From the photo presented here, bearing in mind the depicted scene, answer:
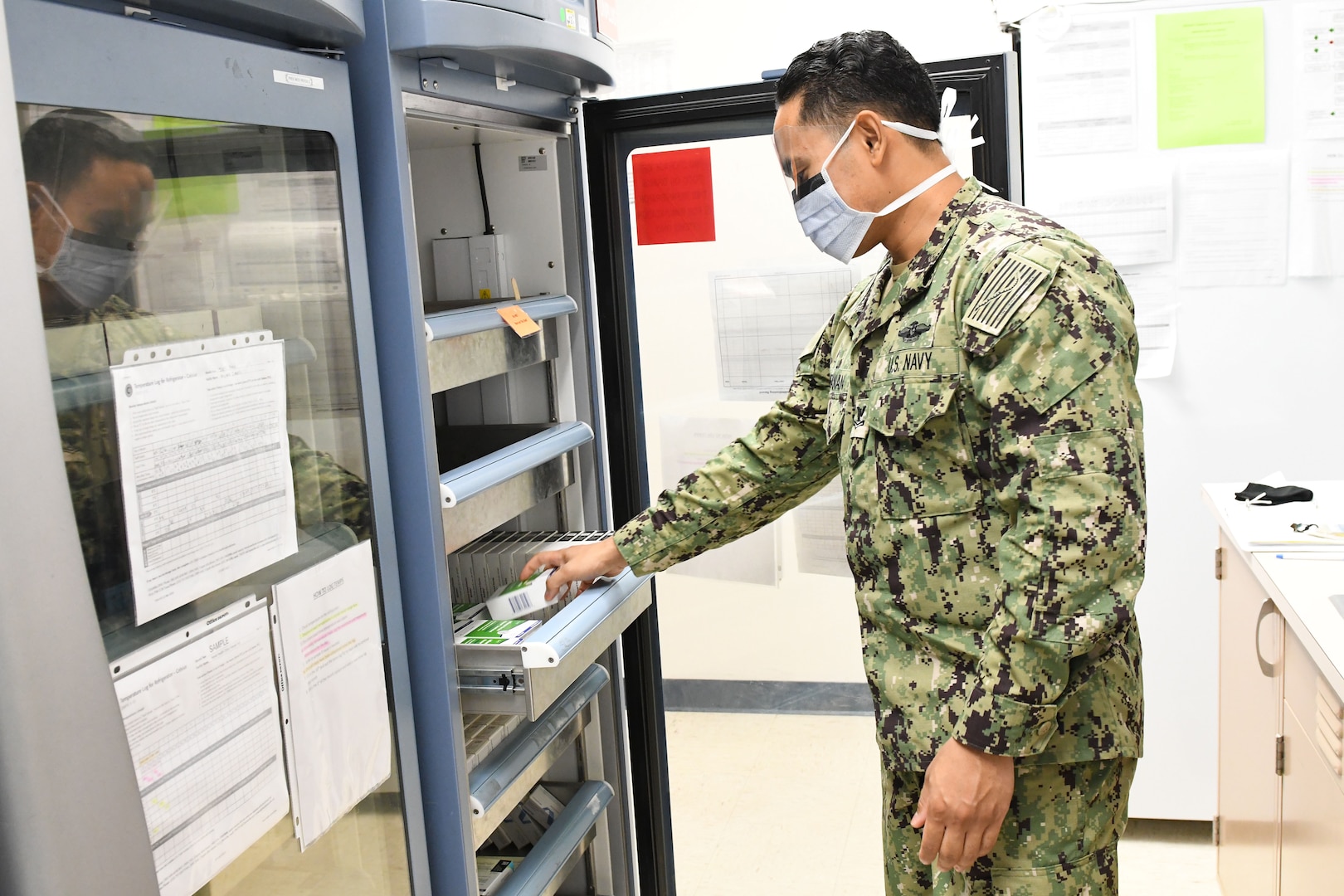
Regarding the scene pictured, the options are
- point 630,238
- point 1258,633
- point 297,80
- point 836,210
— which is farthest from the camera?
point 630,238

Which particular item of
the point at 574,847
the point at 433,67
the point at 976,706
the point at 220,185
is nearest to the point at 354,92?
the point at 433,67

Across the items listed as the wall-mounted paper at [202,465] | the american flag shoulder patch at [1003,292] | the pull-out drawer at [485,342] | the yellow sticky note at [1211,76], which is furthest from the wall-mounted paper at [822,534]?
the wall-mounted paper at [202,465]

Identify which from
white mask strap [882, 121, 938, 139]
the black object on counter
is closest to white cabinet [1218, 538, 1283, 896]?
the black object on counter

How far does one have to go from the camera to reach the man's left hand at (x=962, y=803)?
4.56 feet

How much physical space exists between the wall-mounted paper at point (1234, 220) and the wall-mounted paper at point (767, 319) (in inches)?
35.3

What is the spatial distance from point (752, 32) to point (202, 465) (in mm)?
2661

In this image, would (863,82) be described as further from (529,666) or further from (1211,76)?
(1211,76)

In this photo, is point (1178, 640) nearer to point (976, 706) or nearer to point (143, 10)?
point (976, 706)

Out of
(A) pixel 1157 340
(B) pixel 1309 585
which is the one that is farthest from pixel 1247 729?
(A) pixel 1157 340

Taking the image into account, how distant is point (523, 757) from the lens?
1.71 meters

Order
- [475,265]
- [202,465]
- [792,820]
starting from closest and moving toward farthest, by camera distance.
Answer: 1. [202,465]
2. [475,265]
3. [792,820]

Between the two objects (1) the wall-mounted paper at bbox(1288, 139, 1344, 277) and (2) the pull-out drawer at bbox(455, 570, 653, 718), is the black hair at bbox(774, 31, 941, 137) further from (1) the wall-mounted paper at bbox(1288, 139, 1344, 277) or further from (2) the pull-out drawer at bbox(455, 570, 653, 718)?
(1) the wall-mounted paper at bbox(1288, 139, 1344, 277)

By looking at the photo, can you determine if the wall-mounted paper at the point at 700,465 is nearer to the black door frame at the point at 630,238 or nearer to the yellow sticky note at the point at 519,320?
the black door frame at the point at 630,238

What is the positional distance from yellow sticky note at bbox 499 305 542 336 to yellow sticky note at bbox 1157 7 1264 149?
5.43 feet
